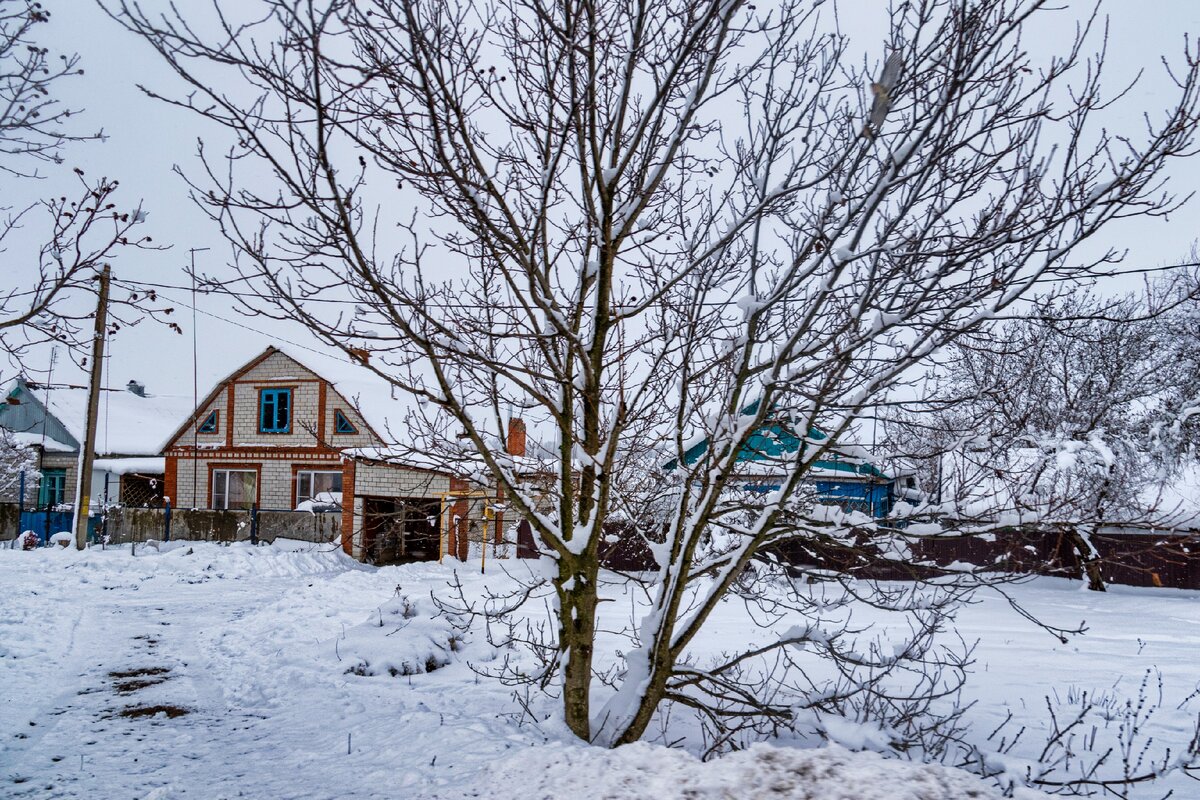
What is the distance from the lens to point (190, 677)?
735 centimetres

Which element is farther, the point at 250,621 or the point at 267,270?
the point at 250,621

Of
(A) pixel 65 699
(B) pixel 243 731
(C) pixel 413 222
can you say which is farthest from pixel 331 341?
(A) pixel 65 699

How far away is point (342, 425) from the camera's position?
25109 mm

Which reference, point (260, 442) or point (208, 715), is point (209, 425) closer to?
point (260, 442)

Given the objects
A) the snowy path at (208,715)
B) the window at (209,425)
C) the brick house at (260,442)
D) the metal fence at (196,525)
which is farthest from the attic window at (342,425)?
the snowy path at (208,715)

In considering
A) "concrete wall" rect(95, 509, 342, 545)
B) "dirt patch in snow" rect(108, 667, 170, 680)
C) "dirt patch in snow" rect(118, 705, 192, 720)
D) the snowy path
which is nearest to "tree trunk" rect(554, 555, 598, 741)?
the snowy path

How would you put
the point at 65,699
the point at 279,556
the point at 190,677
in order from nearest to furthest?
1. the point at 65,699
2. the point at 190,677
3. the point at 279,556

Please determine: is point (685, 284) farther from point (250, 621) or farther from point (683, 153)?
point (250, 621)

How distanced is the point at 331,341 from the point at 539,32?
218 centimetres

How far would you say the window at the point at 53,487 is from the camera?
3262 cm

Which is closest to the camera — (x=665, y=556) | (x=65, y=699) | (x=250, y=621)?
(x=665, y=556)

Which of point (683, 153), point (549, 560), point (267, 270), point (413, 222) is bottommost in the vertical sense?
point (549, 560)

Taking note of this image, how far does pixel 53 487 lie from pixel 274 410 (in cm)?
1517

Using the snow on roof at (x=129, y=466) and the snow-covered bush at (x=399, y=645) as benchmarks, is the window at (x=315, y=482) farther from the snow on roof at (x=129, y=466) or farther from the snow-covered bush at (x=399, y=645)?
the snow-covered bush at (x=399, y=645)
